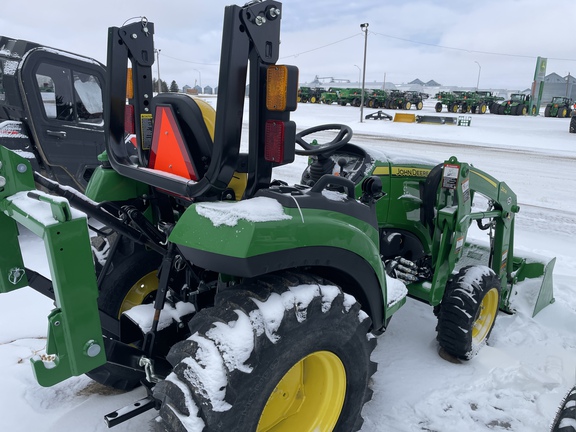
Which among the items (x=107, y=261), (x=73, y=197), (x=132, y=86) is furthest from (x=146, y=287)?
(x=132, y=86)

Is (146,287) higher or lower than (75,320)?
lower

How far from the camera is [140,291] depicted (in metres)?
3.03

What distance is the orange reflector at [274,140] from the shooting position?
1.91 metres

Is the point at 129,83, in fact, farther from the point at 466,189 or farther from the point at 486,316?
the point at 486,316

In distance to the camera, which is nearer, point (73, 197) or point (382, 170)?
point (73, 197)

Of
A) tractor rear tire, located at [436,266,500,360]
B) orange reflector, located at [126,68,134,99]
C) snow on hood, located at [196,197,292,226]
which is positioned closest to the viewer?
snow on hood, located at [196,197,292,226]

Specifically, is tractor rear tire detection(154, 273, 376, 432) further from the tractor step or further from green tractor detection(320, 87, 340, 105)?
green tractor detection(320, 87, 340, 105)

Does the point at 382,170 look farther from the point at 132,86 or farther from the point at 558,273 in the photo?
the point at 558,273

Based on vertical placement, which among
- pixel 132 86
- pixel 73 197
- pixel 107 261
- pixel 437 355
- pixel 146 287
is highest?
pixel 132 86

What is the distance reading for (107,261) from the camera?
9.27 feet

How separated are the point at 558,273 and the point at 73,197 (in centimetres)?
508

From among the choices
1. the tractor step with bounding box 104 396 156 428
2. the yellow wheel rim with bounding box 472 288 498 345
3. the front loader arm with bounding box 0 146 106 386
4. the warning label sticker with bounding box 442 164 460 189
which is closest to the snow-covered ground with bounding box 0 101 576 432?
the yellow wheel rim with bounding box 472 288 498 345

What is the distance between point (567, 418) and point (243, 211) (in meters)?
1.70

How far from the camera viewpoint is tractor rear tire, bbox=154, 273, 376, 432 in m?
1.63
